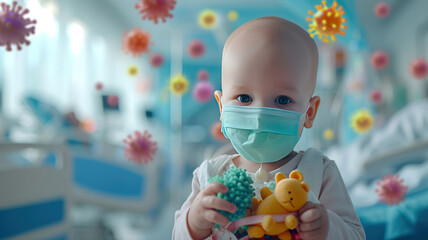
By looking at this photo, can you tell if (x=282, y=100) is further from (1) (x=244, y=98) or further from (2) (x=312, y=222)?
(2) (x=312, y=222)

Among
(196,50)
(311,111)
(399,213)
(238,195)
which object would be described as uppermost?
(196,50)

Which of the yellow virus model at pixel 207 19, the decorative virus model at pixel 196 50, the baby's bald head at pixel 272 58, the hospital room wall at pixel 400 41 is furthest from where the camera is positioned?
the hospital room wall at pixel 400 41

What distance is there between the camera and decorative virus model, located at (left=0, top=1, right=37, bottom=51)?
0.83m

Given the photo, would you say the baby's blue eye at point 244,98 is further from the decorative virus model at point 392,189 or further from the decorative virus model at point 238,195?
the decorative virus model at point 392,189

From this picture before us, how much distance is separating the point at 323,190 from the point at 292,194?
0.19m

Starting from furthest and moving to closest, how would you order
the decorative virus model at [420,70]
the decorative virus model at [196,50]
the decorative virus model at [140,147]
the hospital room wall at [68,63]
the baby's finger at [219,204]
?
the hospital room wall at [68,63] → the decorative virus model at [420,70] → the decorative virus model at [196,50] → the decorative virus model at [140,147] → the baby's finger at [219,204]

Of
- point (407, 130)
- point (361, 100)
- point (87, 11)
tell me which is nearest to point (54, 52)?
point (87, 11)

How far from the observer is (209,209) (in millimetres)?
540

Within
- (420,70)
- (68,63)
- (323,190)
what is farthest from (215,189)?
(68,63)

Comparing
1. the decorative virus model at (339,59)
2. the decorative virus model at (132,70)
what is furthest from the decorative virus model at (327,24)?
the decorative virus model at (339,59)

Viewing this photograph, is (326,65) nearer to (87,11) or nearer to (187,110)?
(187,110)

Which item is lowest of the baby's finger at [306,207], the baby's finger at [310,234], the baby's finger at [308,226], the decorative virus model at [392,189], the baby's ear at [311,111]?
the decorative virus model at [392,189]

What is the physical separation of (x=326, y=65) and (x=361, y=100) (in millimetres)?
2385

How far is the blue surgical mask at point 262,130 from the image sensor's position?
2.02ft
